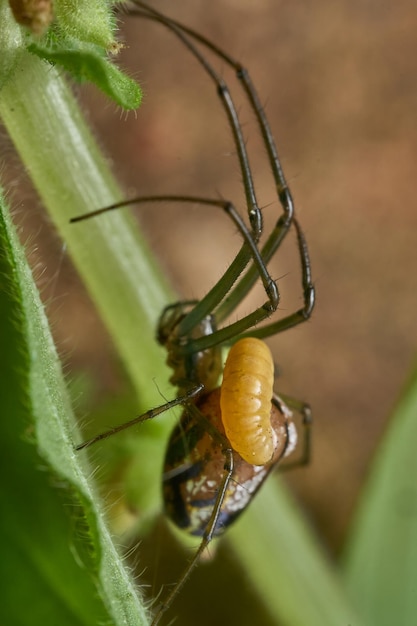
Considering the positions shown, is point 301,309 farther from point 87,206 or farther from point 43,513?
point 43,513

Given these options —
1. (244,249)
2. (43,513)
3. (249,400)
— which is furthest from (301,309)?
(43,513)

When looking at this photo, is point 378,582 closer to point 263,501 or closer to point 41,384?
point 263,501

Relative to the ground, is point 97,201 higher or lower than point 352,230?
higher

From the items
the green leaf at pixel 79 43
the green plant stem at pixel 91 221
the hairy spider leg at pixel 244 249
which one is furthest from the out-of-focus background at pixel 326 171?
the green leaf at pixel 79 43

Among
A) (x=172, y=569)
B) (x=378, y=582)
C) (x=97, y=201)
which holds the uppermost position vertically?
(x=97, y=201)

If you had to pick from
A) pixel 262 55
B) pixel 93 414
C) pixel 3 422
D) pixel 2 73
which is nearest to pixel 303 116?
pixel 262 55

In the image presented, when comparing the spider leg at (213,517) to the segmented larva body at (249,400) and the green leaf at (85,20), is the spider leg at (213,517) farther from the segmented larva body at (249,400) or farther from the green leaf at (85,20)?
the green leaf at (85,20)
